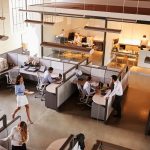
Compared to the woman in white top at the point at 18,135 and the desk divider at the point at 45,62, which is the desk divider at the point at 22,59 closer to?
the desk divider at the point at 45,62

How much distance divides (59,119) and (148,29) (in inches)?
309

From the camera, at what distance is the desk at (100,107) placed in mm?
7543

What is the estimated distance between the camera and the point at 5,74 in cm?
977

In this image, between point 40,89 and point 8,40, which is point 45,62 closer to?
point 40,89

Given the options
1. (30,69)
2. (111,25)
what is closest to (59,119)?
(30,69)

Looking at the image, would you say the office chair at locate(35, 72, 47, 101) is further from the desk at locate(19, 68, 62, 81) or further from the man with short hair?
the man with short hair

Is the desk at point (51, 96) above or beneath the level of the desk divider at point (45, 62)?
beneath

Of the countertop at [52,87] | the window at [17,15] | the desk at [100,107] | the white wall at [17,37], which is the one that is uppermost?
the window at [17,15]

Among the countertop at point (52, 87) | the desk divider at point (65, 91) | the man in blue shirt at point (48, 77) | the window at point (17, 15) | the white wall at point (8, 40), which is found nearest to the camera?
the countertop at point (52, 87)

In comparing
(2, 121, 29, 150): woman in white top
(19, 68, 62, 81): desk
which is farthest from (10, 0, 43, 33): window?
(2, 121, 29, 150): woman in white top

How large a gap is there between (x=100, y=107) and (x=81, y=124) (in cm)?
76

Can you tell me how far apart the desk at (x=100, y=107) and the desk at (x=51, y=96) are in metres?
1.26

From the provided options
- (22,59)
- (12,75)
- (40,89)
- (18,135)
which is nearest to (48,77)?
(40,89)

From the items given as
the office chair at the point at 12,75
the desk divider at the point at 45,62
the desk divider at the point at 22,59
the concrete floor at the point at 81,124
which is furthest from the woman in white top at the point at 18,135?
the desk divider at the point at 22,59
